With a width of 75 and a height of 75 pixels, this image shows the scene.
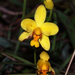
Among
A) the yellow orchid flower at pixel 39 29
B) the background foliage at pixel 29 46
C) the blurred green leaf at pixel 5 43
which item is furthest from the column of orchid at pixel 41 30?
the blurred green leaf at pixel 5 43

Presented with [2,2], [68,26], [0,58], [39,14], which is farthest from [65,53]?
[2,2]

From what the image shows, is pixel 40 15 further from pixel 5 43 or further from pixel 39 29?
pixel 5 43

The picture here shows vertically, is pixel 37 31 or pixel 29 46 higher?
pixel 37 31

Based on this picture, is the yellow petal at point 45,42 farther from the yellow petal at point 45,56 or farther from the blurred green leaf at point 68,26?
the blurred green leaf at point 68,26

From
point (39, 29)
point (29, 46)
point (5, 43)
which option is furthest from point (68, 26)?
point (5, 43)

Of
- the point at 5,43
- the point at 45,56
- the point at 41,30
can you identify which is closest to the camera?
the point at 45,56

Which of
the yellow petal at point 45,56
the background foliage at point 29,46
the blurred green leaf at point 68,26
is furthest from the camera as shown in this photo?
the blurred green leaf at point 68,26

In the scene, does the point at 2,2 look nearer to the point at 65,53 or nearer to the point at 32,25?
the point at 65,53

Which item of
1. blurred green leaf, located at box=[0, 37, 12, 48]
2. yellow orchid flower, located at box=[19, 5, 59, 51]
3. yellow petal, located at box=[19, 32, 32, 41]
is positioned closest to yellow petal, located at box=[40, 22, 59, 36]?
yellow orchid flower, located at box=[19, 5, 59, 51]
